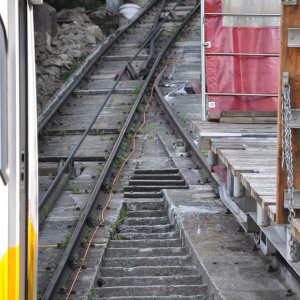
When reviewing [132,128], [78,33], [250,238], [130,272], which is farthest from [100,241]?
[78,33]

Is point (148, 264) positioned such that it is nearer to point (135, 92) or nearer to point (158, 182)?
point (158, 182)

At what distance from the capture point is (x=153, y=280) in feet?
24.2

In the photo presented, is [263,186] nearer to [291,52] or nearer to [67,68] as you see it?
[291,52]

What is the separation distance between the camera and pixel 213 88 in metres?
9.43

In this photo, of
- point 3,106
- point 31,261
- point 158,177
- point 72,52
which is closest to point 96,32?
point 72,52

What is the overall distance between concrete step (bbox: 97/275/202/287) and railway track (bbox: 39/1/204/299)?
0.66 feet

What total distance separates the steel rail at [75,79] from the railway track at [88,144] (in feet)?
0.12

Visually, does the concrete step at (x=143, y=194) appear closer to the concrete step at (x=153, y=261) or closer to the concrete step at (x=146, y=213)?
the concrete step at (x=146, y=213)

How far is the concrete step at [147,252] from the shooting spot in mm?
8102

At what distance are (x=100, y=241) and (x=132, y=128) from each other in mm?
5296

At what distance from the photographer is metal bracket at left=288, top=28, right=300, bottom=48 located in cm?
468

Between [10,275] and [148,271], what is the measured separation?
3.67 meters

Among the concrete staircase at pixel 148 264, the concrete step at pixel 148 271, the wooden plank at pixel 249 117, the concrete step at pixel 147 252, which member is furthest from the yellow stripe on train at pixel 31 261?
the wooden plank at pixel 249 117

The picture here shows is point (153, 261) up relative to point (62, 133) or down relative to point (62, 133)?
up
